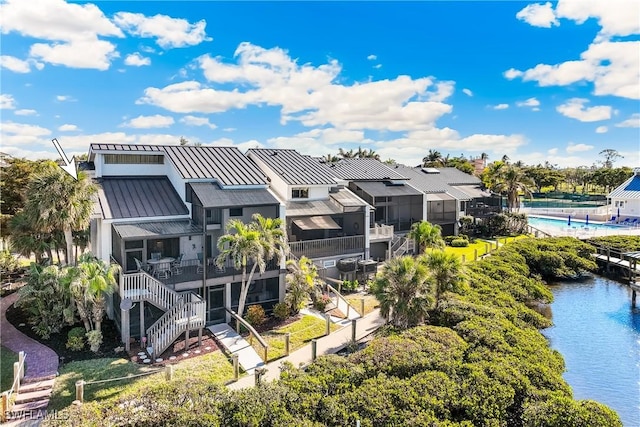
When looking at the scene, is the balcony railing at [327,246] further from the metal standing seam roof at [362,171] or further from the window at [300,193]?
the metal standing seam roof at [362,171]

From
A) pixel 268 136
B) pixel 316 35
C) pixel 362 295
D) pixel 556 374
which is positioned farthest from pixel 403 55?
pixel 556 374

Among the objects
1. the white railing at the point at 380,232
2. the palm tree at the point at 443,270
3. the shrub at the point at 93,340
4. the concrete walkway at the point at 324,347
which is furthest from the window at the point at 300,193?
the shrub at the point at 93,340

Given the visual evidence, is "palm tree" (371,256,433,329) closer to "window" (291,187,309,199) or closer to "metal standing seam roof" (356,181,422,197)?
"window" (291,187,309,199)

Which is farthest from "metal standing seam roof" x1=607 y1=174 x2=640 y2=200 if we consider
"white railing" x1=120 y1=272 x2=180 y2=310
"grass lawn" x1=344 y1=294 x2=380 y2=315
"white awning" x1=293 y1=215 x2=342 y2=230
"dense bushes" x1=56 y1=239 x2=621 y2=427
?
"white railing" x1=120 y1=272 x2=180 y2=310

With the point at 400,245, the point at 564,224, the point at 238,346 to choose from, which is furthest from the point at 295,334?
the point at 564,224

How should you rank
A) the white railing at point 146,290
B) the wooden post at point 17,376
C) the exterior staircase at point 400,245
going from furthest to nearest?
the exterior staircase at point 400,245, the white railing at point 146,290, the wooden post at point 17,376

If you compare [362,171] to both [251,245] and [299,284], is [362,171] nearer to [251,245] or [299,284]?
[299,284]
